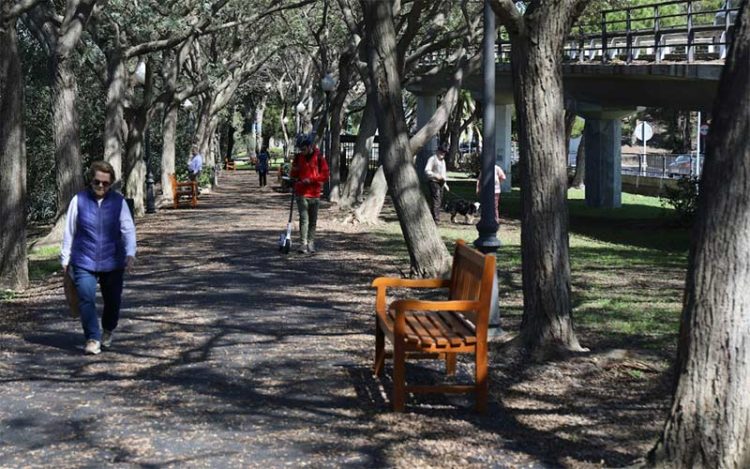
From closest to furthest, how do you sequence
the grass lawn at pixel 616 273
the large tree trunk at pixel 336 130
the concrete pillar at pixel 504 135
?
the grass lawn at pixel 616 273 < the large tree trunk at pixel 336 130 < the concrete pillar at pixel 504 135

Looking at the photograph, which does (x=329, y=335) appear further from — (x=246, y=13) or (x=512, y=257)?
(x=246, y=13)

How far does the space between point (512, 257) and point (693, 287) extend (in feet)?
43.3

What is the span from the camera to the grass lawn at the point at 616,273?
38.4ft

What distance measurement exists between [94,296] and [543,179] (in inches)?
147

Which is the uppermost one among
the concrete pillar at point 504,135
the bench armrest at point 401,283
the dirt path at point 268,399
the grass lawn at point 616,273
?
the concrete pillar at point 504,135

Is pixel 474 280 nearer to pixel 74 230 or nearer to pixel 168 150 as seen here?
pixel 74 230

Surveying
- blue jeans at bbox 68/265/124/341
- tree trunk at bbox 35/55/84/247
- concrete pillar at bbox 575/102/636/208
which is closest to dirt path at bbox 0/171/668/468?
blue jeans at bbox 68/265/124/341

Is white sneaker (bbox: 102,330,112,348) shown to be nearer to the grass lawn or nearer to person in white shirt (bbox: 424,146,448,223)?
the grass lawn

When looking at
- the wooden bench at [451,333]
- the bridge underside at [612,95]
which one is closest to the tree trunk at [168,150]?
the bridge underside at [612,95]

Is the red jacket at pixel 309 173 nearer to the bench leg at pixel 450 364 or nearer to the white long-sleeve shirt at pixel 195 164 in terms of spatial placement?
the bench leg at pixel 450 364

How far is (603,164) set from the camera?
124 ft

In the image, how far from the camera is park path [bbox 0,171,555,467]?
7.01 metres

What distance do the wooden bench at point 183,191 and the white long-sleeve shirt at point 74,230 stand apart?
83.3ft

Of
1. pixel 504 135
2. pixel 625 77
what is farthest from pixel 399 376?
pixel 504 135
